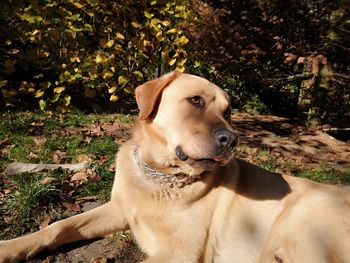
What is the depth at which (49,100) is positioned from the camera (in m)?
6.78

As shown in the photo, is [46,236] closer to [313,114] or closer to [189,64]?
[189,64]

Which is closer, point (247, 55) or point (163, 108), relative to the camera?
point (163, 108)

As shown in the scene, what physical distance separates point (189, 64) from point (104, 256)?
6.13m

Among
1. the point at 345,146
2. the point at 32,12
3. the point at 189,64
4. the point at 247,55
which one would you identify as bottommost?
the point at 345,146

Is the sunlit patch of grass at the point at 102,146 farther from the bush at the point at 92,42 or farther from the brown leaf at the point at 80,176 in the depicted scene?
the bush at the point at 92,42

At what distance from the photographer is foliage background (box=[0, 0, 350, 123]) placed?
258 inches

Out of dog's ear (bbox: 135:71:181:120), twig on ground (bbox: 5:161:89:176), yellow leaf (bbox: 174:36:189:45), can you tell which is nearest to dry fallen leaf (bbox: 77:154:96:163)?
twig on ground (bbox: 5:161:89:176)

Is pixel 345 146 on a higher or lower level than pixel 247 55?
lower

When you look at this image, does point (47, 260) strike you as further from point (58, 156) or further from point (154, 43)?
point (154, 43)

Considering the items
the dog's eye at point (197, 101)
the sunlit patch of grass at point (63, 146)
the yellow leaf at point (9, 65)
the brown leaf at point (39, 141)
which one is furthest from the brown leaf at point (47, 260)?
the yellow leaf at point (9, 65)

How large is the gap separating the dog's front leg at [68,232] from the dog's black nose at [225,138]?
1.14 meters

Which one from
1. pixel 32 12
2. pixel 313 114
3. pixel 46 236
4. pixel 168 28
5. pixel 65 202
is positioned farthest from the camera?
pixel 313 114

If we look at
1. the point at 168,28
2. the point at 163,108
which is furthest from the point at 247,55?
the point at 163,108

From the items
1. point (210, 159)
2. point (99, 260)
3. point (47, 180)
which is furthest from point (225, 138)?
point (47, 180)
